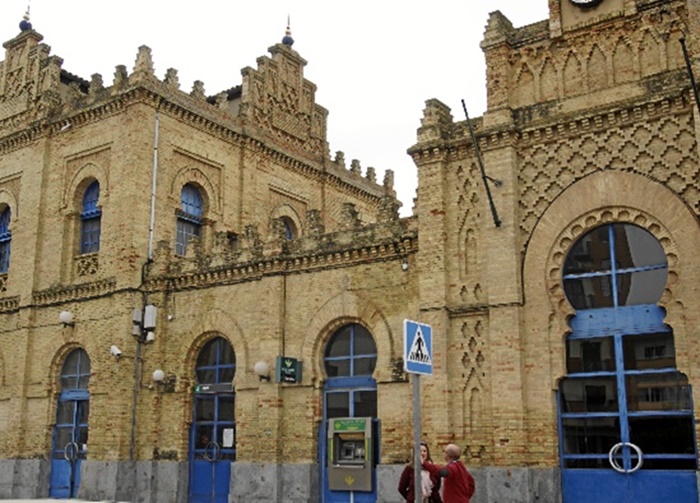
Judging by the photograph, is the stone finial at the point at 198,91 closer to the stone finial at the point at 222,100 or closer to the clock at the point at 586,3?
the stone finial at the point at 222,100

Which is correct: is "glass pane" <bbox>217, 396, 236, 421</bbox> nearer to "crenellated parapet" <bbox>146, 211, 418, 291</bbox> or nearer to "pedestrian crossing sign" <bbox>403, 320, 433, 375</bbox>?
"crenellated parapet" <bbox>146, 211, 418, 291</bbox>

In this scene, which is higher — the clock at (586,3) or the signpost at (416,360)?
the clock at (586,3)

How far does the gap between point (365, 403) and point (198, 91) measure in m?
12.1

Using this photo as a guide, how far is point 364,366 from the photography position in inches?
780

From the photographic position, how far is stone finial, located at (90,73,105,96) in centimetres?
2583

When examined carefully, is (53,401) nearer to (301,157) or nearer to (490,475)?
(301,157)

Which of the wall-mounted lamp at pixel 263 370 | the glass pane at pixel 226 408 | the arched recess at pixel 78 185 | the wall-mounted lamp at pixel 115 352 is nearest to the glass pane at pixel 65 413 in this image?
the wall-mounted lamp at pixel 115 352

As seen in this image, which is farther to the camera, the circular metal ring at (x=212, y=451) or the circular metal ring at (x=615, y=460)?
the circular metal ring at (x=212, y=451)

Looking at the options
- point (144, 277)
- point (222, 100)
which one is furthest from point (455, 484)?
point (222, 100)

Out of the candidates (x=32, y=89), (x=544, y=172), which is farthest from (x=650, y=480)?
(x=32, y=89)

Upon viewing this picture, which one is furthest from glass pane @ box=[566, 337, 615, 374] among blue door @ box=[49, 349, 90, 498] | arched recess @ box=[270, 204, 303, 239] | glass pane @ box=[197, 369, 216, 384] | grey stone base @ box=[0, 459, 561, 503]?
arched recess @ box=[270, 204, 303, 239]

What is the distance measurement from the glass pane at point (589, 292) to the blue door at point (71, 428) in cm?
1416

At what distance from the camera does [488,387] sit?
55.5ft

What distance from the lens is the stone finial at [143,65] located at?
81.0 feet
